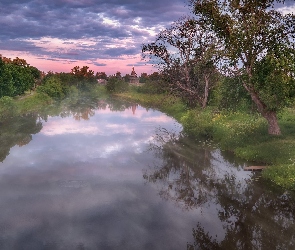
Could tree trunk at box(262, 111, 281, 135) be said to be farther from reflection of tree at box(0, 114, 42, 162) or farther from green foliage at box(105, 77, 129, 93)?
green foliage at box(105, 77, 129, 93)

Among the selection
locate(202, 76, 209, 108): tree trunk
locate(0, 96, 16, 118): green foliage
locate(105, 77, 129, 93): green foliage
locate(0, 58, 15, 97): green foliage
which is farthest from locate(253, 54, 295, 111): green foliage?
locate(105, 77, 129, 93): green foliage

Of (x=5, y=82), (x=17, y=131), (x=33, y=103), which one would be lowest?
(x=17, y=131)

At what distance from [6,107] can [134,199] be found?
33.5 metres

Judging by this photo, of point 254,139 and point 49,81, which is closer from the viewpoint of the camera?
point 254,139

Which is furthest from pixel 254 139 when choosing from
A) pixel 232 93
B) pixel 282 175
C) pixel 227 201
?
pixel 227 201

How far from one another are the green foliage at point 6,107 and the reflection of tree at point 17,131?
0.86 meters

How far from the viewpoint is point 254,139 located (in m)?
26.1

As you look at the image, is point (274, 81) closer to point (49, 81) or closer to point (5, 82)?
point (5, 82)

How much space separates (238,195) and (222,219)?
3.47 m

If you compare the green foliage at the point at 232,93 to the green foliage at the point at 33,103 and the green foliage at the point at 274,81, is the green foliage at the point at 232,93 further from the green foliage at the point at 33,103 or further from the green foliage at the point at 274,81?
the green foliage at the point at 33,103

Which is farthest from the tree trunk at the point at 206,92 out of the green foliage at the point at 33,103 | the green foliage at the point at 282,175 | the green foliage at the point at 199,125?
the green foliage at the point at 33,103

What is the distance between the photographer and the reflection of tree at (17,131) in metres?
30.1

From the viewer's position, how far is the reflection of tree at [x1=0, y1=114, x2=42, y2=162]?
30147 millimetres

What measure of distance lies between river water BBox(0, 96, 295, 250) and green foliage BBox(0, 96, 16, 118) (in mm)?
12897
